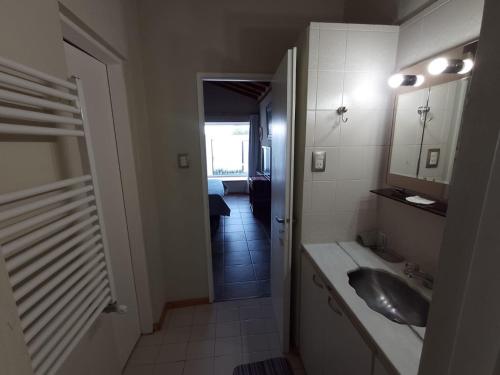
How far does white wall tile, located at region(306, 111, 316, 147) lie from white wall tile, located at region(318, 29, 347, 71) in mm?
267

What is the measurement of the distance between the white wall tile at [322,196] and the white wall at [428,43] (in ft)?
1.20

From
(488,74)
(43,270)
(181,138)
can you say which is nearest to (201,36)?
(181,138)

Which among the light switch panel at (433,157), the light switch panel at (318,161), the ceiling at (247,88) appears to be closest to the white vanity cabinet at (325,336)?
the light switch panel at (318,161)

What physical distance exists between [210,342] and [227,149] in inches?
220

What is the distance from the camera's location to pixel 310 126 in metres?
1.41

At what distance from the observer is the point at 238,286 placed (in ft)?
8.29

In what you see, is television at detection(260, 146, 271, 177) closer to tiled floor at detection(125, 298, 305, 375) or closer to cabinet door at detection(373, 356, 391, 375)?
tiled floor at detection(125, 298, 305, 375)

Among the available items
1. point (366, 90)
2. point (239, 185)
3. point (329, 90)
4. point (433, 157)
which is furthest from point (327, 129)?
point (239, 185)

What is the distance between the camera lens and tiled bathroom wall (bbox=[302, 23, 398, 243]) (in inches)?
52.6

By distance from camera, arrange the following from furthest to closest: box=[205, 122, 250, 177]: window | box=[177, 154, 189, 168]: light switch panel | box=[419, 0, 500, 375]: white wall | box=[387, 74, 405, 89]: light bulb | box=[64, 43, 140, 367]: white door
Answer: box=[205, 122, 250, 177]: window < box=[177, 154, 189, 168]: light switch panel < box=[64, 43, 140, 367]: white door < box=[387, 74, 405, 89]: light bulb < box=[419, 0, 500, 375]: white wall

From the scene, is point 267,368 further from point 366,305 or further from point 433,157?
point 433,157

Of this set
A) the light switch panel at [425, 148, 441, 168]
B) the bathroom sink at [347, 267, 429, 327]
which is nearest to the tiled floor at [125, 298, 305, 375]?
the bathroom sink at [347, 267, 429, 327]

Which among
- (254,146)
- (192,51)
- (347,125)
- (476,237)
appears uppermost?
(192,51)

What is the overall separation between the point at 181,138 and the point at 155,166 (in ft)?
1.08
